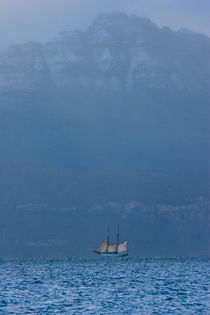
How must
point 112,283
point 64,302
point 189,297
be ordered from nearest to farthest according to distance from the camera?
point 64,302 → point 189,297 → point 112,283

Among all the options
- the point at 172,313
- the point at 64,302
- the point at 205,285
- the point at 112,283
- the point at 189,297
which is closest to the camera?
the point at 172,313

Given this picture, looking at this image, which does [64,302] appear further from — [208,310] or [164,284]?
[164,284]

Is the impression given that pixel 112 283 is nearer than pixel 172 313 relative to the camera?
No

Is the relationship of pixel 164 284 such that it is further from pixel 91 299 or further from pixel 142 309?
pixel 142 309

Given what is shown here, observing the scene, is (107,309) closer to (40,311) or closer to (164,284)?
(40,311)

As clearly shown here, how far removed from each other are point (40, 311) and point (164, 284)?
58133mm

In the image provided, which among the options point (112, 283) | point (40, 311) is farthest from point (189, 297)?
point (112, 283)

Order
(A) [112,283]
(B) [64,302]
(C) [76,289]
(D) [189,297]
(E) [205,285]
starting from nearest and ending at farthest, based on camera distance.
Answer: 1. (B) [64,302]
2. (D) [189,297]
3. (C) [76,289]
4. (E) [205,285]
5. (A) [112,283]

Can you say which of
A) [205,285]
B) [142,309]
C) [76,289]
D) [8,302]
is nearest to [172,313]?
[142,309]

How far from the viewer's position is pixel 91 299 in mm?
111938

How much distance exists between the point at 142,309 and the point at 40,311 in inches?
553

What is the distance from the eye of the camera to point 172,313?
92.4m

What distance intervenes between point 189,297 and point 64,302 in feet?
71.1

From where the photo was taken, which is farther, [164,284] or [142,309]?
[164,284]
